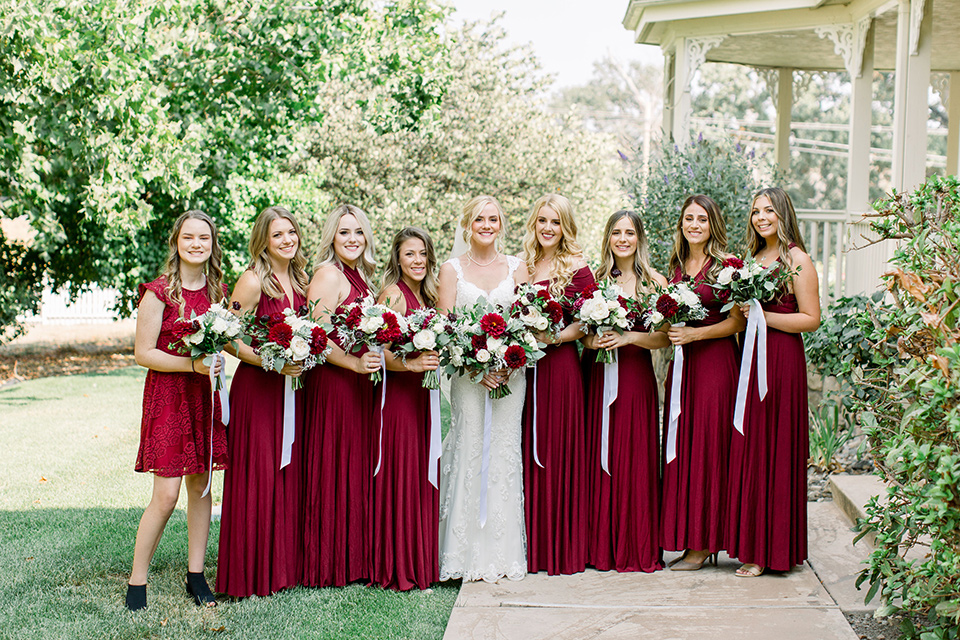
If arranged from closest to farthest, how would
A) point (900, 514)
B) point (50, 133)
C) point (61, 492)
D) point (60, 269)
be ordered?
point (900, 514), point (61, 492), point (50, 133), point (60, 269)

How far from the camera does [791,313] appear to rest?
195 inches

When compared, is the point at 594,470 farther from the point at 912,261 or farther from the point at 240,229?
the point at 240,229

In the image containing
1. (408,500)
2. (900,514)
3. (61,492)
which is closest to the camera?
(900,514)

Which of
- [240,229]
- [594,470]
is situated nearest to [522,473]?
[594,470]

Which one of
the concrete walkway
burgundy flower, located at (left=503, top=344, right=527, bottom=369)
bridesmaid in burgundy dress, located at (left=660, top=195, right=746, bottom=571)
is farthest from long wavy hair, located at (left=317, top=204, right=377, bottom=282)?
the concrete walkway

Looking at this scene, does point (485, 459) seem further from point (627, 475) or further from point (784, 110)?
point (784, 110)

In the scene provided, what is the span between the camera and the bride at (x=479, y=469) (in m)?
4.99

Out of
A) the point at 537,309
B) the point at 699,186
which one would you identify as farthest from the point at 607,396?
the point at 699,186

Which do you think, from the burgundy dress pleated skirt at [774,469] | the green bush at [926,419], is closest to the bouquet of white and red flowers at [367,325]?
the burgundy dress pleated skirt at [774,469]

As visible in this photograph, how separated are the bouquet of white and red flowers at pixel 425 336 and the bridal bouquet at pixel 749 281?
1.57 metres

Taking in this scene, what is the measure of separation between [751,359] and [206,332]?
2.94 metres

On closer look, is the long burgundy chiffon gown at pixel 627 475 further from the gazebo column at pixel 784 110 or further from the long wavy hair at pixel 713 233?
the gazebo column at pixel 784 110

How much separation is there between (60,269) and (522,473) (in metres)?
12.0

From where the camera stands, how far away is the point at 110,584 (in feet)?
16.3
